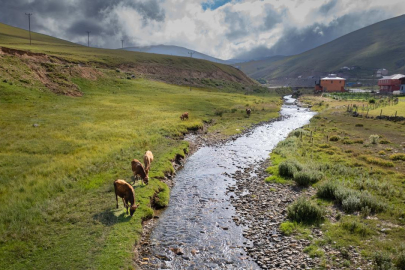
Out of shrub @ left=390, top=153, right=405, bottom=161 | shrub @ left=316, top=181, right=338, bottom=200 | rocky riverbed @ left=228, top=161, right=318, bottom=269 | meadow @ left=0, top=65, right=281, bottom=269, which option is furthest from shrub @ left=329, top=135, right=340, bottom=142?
shrub @ left=316, top=181, right=338, bottom=200

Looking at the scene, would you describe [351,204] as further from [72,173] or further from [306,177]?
[72,173]

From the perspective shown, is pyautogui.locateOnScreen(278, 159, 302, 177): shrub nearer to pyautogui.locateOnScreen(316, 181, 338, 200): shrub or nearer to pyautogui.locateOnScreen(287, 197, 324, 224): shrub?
pyautogui.locateOnScreen(316, 181, 338, 200): shrub

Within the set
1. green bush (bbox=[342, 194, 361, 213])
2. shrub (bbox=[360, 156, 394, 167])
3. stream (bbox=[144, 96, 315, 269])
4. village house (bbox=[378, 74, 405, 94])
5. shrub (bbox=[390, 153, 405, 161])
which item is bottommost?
stream (bbox=[144, 96, 315, 269])

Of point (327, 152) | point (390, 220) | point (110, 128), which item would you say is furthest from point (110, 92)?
point (390, 220)

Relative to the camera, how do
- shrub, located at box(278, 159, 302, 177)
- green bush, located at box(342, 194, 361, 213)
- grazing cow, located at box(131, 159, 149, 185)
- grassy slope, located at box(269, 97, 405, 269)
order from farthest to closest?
shrub, located at box(278, 159, 302, 177) < grazing cow, located at box(131, 159, 149, 185) < green bush, located at box(342, 194, 361, 213) < grassy slope, located at box(269, 97, 405, 269)

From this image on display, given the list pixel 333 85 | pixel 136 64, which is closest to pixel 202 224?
pixel 136 64

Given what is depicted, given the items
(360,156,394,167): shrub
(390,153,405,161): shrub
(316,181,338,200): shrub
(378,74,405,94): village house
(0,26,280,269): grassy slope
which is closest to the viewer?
(0,26,280,269): grassy slope

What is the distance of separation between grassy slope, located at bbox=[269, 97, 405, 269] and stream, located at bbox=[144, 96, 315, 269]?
12.2 feet

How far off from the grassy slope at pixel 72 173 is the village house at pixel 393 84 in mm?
101196

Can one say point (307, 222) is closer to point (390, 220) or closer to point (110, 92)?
point (390, 220)

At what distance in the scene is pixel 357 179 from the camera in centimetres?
1945

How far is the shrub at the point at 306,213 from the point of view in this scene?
14.5 metres

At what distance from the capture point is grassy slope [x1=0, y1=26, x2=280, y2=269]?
11375 mm

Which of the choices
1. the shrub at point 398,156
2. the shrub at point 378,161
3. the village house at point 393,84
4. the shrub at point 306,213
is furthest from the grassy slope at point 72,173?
the village house at point 393,84
